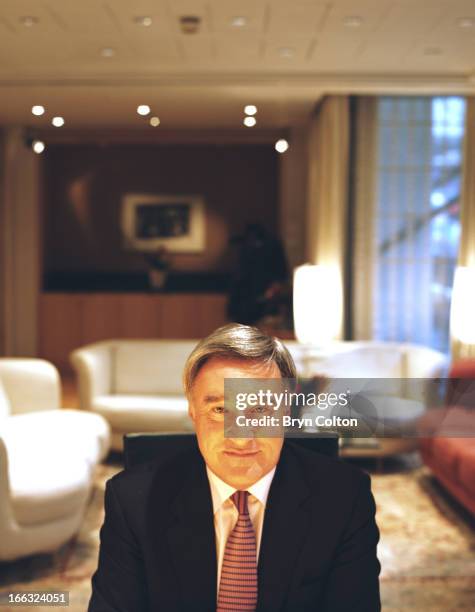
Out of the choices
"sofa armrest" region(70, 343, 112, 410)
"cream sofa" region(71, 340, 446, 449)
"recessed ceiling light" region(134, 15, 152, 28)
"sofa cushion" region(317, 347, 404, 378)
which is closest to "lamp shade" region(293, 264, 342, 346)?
"cream sofa" region(71, 340, 446, 449)

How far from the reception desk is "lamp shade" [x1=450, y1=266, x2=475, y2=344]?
14.1 feet

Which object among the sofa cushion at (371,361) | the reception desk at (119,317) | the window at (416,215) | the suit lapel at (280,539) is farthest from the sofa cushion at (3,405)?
the reception desk at (119,317)

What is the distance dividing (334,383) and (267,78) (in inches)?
147

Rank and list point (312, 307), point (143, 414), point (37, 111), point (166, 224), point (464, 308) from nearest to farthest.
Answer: point (37, 111) → point (464, 308) → point (143, 414) → point (312, 307) → point (166, 224)

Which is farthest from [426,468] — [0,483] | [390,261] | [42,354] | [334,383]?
[42,354]

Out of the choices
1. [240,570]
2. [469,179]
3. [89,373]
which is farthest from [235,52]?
[240,570]

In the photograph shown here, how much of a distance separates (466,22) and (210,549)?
214 cm

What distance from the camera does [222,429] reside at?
1.17 meters

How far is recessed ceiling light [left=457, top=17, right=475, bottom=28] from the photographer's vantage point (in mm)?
2482

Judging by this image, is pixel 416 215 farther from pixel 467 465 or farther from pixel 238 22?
pixel 467 465

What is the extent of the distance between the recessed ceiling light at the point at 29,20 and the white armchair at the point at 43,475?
5.87 feet

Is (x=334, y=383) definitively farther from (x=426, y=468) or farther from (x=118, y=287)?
(x=118, y=287)

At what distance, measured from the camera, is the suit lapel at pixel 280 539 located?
1226mm

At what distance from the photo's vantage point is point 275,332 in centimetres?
499
